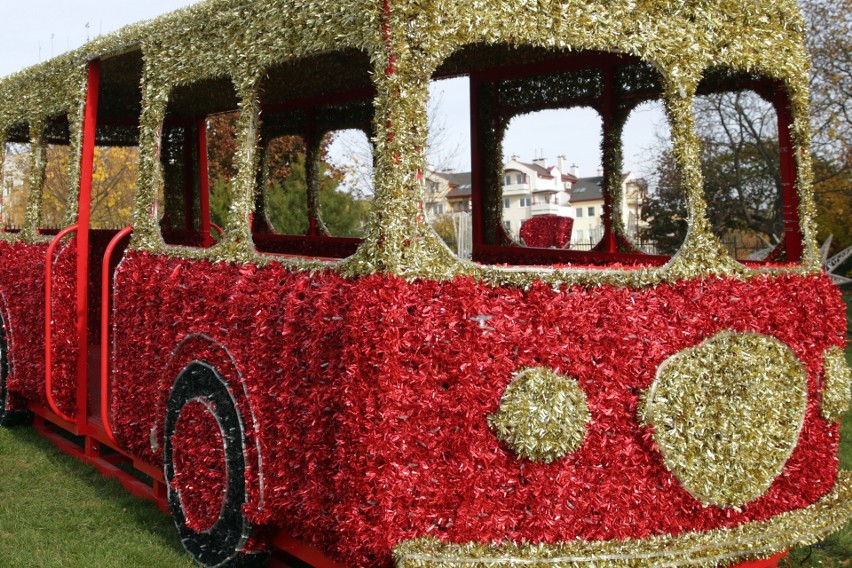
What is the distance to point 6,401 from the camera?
7.70 metres

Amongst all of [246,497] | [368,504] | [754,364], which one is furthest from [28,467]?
[754,364]

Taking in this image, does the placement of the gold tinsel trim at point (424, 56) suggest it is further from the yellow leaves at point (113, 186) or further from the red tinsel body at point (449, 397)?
the yellow leaves at point (113, 186)

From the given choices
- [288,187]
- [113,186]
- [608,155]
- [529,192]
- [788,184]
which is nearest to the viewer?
[788,184]

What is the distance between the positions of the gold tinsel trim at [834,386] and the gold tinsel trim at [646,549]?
0.52 meters

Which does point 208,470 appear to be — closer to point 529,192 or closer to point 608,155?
point 608,155

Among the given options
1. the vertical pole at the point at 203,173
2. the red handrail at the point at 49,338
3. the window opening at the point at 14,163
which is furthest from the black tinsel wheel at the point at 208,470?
the window opening at the point at 14,163

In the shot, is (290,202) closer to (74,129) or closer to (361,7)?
(74,129)

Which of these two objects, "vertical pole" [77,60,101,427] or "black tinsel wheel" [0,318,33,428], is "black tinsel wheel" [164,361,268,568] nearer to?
"vertical pole" [77,60,101,427]

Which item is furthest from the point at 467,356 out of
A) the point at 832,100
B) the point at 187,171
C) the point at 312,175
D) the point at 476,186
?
the point at 832,100

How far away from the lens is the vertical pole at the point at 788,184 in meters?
4.60

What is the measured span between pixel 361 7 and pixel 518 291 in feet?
4.04

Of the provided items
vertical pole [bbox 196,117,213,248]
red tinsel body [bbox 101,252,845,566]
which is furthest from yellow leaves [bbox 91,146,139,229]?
red tinsel body [bbox 101,252,845,566]

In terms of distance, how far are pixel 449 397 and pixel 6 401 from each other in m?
5.66

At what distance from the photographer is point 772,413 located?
13.5ft
